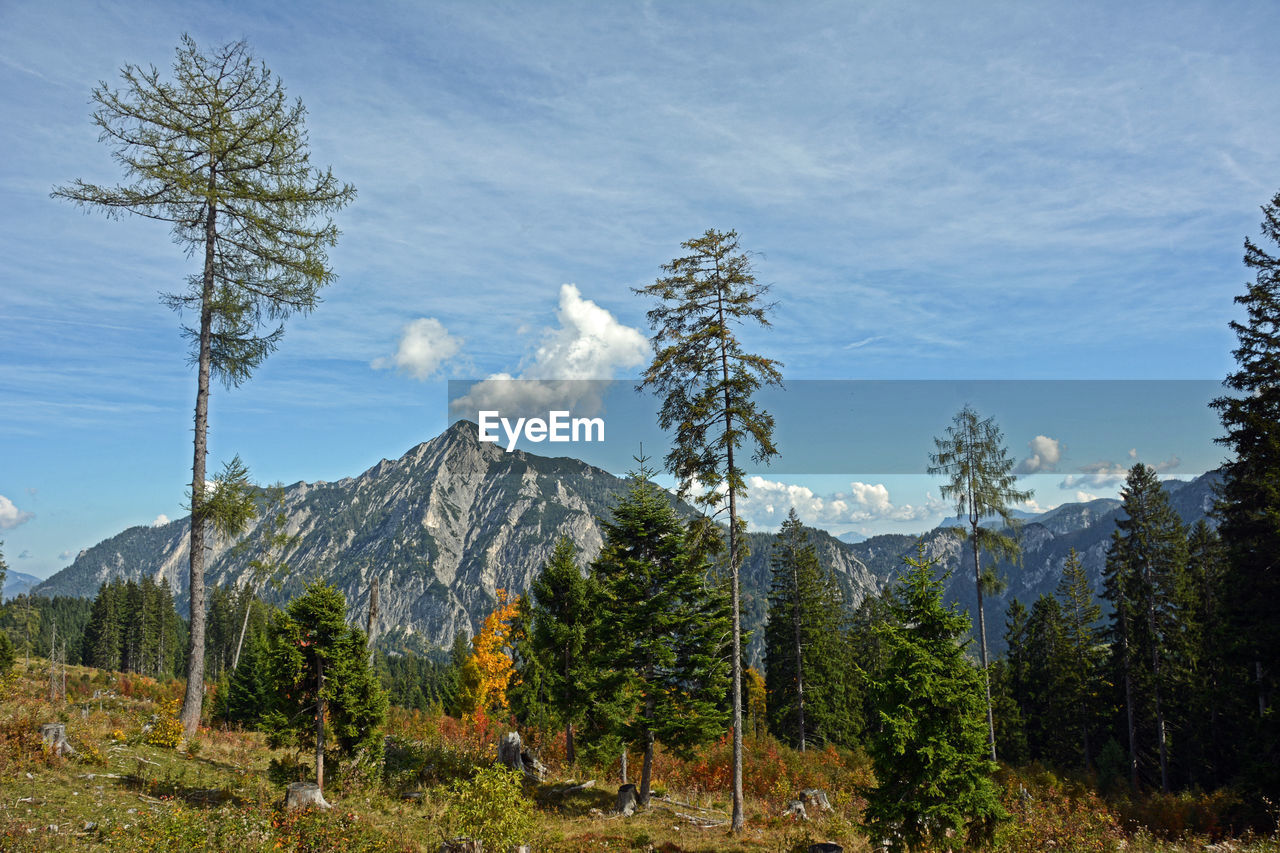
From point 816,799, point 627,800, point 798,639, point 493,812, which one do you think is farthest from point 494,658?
point 493,812

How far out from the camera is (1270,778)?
19.7m

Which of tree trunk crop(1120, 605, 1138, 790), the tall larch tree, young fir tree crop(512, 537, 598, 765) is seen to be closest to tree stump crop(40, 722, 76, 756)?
young fir tree crop(512, 537, 598, 765)

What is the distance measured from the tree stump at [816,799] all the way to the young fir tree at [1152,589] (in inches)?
910

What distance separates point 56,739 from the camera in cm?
1534

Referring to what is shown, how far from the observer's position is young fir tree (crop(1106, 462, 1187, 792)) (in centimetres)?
3575

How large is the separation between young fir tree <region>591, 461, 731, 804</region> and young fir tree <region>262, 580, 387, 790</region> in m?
7.57

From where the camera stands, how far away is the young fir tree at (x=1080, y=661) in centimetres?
4744

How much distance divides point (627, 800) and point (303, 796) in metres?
9.74

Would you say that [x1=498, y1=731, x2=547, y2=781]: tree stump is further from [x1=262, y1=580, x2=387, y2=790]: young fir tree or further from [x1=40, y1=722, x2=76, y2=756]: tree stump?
[x1=40, y1=722, x2=76, y2=756]: tree stump

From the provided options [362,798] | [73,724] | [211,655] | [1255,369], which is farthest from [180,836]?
[211,655]

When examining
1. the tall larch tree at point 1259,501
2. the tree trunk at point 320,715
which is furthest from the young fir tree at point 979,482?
the tree trunk at point 320,715

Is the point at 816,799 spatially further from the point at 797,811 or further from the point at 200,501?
the point at 200,501

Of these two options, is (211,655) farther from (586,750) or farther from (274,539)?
(586,750)

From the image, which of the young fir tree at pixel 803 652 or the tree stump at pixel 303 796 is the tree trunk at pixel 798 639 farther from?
the tree stump at pixel 303 796
